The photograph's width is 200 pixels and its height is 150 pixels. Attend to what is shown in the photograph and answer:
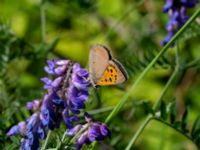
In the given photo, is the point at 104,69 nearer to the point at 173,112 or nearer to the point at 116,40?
the point at 173,112

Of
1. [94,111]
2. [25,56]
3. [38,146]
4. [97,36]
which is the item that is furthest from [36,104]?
[97,36]

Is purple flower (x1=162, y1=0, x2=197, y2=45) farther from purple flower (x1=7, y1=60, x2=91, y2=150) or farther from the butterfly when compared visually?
purple flower (x1=7, y1=60, x2=91, y2=150)

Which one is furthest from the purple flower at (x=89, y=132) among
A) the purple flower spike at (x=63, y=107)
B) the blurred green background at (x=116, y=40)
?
the blurred green background at (x=116, y=40)

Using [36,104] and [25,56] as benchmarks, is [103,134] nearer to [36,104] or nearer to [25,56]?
[36,104]

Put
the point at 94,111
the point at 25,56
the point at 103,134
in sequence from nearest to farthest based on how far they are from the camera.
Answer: the point at 103,134 → the point at 94,111 → the point at 25,56

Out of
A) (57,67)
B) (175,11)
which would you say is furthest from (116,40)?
(57,67)

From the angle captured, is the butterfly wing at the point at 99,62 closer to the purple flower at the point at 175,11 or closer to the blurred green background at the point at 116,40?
the purple flower at the point at 175,11
